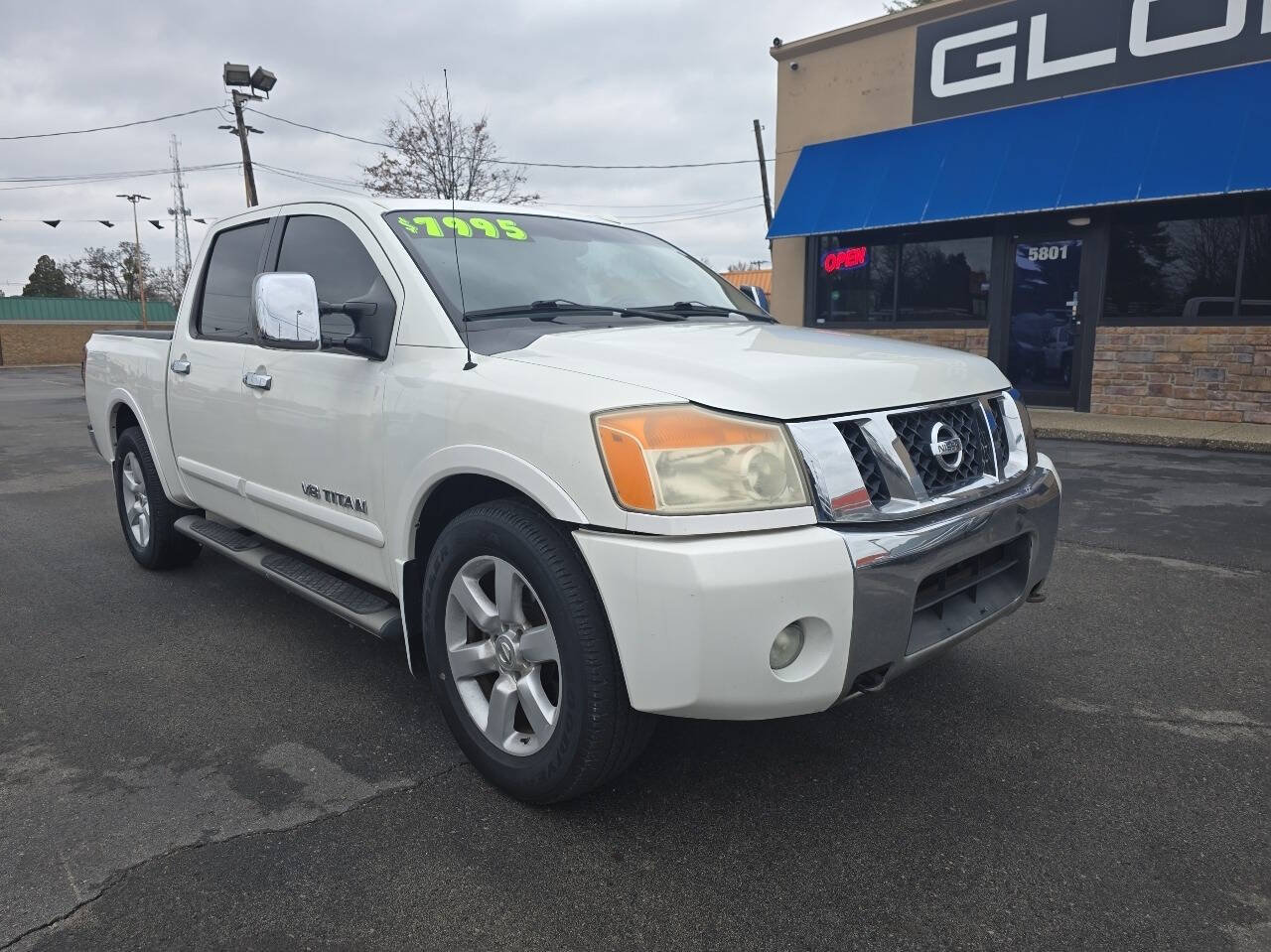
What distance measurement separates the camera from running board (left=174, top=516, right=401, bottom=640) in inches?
118

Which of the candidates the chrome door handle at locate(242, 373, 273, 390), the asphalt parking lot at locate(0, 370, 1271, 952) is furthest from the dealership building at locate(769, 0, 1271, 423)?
the chrome door handle at locate(242, 373, 273, 390)

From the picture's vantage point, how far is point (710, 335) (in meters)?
2.92

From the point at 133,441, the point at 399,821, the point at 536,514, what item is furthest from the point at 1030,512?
the point at 133,441

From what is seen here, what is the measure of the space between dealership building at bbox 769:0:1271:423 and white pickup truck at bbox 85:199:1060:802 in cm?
941

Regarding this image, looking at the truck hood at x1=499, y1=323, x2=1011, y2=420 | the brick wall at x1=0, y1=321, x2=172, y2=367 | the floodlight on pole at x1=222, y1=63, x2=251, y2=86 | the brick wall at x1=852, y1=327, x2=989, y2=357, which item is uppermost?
the floodlight on pole at x1=222, y1=63, x2=251, y2=86

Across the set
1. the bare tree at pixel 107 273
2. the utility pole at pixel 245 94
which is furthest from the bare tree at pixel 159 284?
the utility pole at pixel 245 94

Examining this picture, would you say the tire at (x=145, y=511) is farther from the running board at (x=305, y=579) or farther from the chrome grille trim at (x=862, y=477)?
the chrome grille trim at (x=862, y=477)

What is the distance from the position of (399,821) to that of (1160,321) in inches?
465

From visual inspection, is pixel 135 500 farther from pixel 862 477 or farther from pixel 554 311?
pixel 862 477

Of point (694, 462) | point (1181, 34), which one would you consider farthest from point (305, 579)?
point (1181, 34)

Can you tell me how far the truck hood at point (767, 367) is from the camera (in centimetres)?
227

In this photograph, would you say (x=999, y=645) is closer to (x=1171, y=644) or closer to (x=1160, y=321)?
(x=1171, y=644)

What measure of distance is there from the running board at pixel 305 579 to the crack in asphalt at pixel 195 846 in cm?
47

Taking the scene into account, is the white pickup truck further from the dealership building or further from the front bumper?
the dealership building
